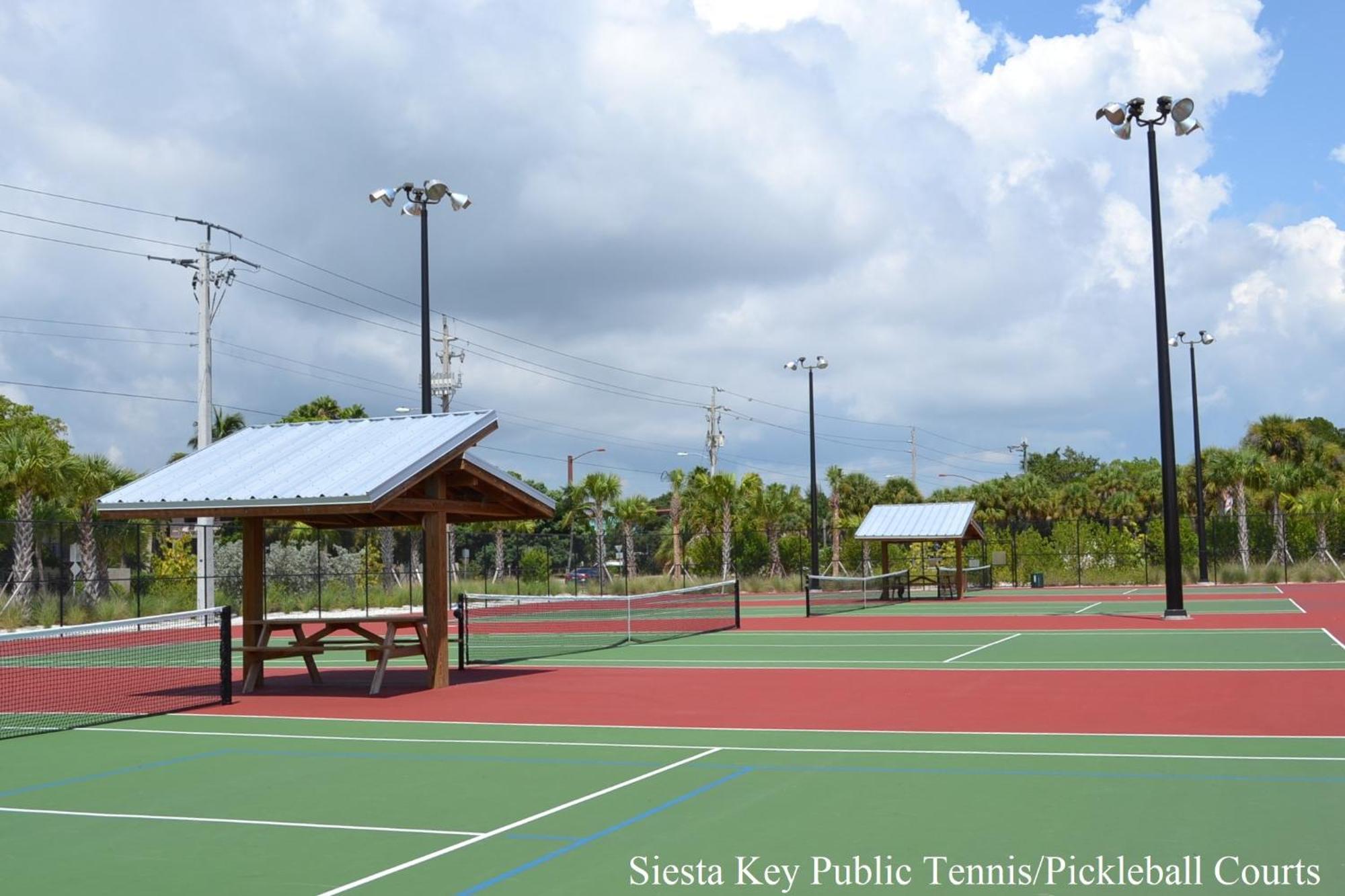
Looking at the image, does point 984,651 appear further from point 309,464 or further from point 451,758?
point 451,758

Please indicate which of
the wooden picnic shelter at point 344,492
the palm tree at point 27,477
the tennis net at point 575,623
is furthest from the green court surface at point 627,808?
the palm tree at point 27,477

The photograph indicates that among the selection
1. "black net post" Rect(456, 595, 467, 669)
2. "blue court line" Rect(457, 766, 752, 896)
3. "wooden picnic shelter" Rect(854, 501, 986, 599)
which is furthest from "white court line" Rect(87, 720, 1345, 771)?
"wooden picnic shelter" Rect(854, 501, 986, 599)

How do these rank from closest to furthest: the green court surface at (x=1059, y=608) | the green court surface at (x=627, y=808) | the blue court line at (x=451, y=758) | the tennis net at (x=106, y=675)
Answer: the green court surface at (x=627, y=808) → the blue court line at (x=451, y=758) → the tennis net at (x=106, y=675) → the green court surface at (x=1059, y=608)

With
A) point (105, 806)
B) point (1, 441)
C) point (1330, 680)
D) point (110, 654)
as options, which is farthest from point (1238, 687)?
point (1, 441)

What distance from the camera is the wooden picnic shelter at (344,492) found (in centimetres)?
1582

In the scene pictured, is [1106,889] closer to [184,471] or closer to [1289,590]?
[184,471]

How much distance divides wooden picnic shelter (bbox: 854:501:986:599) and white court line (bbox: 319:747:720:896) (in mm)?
32844

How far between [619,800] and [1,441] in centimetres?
3577

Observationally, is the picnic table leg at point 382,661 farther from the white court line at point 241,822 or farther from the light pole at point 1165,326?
the light pole at point 1165,326

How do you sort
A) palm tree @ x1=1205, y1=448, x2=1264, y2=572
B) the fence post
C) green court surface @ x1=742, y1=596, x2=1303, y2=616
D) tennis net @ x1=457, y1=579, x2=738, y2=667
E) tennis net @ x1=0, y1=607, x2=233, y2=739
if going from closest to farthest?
tennis net @ x1=0, y1=607, x2=233, y2=739 → tennis net @ x1=457, y1=579, x2=738, y2=667 → green court surface @ x1=742, y1=596, x2=1303, y2=616 → the fence post → palm tree @ x1=1205, y1=448, x2=1264, y2=572

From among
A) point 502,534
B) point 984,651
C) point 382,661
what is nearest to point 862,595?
point 502,534

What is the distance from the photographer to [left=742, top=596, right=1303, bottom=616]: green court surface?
3312 cm

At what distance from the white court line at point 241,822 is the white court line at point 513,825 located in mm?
184

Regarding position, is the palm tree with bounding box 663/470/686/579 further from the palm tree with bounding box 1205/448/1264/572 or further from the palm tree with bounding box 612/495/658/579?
the palm tree with bounding box 1205/448/1264/572
